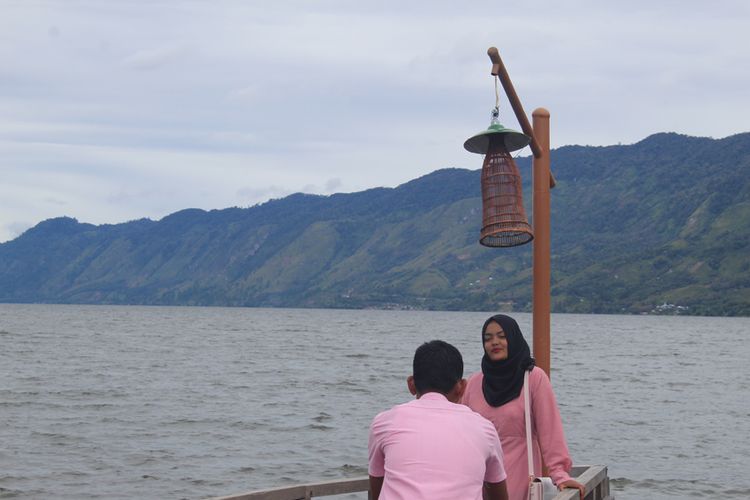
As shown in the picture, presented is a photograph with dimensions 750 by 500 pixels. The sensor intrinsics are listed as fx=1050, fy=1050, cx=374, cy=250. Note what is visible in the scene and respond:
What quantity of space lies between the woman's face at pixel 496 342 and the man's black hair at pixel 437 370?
4.03 feet

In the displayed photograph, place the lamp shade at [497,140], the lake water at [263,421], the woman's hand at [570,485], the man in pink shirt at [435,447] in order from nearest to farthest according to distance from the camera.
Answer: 1. the man in pink shirt at [435,447]
2. the woman's hand at [570,485]
3. the lamp shade at [497,140]
4. the lake water at [263,421]

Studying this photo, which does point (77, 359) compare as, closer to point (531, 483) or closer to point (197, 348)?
point (197, 348)

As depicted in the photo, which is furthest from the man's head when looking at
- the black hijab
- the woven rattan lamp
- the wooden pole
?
the wooden pole

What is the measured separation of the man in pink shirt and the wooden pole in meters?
3.42

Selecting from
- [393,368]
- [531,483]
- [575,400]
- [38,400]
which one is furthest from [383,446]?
[393,368]

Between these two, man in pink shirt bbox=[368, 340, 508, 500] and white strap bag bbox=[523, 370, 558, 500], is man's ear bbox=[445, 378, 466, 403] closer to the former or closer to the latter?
man in pink shirt bbox=[368, 340, 508, 500]

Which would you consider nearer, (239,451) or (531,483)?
(531,483)

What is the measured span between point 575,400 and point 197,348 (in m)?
40.0

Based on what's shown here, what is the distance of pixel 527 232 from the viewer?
7578 millimetres

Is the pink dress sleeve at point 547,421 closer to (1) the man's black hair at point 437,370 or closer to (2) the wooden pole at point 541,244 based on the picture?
(1) the man's black hair at point 437,370

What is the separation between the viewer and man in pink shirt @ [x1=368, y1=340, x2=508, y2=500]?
418 cm

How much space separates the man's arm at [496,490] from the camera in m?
4.48

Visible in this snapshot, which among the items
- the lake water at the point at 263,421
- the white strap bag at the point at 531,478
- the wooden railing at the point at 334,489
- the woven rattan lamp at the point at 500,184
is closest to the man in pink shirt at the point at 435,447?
the white strap bag at the point at 531,478

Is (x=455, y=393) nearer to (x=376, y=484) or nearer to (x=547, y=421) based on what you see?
(x=376, y=484)
